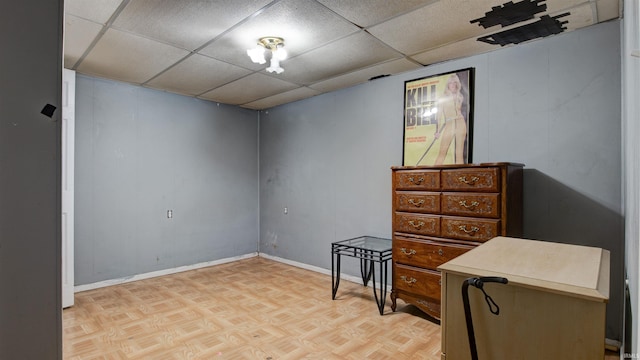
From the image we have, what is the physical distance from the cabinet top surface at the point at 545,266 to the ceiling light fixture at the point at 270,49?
2.15 m

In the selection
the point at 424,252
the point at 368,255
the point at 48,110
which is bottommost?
the point at 368,255

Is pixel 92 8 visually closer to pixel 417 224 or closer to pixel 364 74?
pixel 364 74

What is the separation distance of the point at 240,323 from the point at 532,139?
2925mm

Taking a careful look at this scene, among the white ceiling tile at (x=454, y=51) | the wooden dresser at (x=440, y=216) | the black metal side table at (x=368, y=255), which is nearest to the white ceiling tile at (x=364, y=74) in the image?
the white ceiling tile at (x=454, y=51)

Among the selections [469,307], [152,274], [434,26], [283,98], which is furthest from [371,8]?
[152,274]

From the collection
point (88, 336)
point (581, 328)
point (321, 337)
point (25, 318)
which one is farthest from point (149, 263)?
point (581, 328)

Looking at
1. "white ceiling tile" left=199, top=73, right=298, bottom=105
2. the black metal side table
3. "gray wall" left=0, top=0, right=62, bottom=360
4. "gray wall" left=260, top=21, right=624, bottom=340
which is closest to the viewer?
"gray wall" left=0, top=0, right=62, bottom=360

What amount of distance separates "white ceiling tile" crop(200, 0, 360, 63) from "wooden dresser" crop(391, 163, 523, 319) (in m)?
1.34

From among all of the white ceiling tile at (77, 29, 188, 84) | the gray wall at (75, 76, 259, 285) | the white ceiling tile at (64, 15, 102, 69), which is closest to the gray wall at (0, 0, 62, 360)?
the white ceiling tile at (64, 15, 102, 69)

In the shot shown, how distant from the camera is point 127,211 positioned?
3945 mm

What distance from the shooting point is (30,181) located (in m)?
0.76

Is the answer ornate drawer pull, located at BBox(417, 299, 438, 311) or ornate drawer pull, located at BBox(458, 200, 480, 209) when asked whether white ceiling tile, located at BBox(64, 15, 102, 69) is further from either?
ornate drawer pull, located at BBox(417, 299, 438, 311)

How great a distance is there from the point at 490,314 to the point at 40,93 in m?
1.50

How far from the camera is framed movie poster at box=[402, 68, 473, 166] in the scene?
10.0 ft
